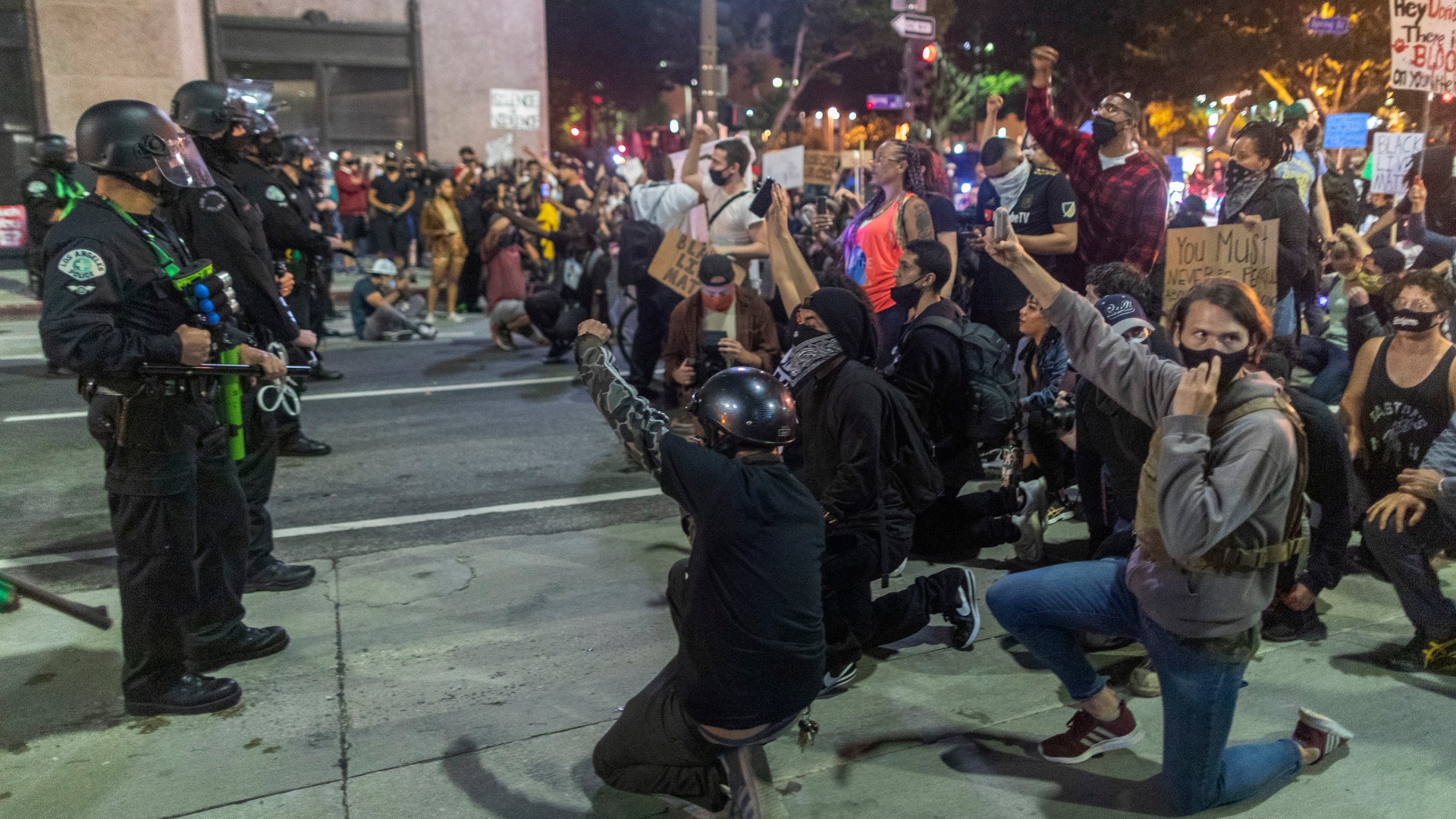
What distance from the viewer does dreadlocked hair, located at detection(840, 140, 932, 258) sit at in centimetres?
686

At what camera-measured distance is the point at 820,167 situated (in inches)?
429

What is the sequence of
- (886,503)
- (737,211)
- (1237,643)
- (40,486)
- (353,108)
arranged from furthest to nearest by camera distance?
(353,108)
(737,211)
(40,486)
(886,503)
(1237,643)

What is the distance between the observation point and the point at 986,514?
566cm

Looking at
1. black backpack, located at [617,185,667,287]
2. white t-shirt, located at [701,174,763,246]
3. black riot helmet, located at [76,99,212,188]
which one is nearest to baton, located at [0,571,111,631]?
black riot helmet, located at [76,99,212,188]

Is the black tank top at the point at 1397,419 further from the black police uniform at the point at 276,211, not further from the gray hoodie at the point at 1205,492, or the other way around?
the black police uniform at the point at 276,211

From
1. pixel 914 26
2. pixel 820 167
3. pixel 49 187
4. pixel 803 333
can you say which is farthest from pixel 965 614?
pixel 914 26

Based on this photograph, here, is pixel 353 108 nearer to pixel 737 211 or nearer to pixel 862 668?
pixel 737 211

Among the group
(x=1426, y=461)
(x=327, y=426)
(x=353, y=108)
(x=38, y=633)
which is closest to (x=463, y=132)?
(x=353, y=108)

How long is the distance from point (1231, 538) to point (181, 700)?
11.7 feet

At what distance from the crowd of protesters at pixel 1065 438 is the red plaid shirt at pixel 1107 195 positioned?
0.06ft

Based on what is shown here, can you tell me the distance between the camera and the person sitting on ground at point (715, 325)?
711 centimetres

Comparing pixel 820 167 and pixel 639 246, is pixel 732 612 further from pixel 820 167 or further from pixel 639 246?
pixel 820 167

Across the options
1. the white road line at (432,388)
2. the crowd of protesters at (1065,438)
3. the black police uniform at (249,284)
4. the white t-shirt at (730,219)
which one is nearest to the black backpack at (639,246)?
the crowd of protesters at (1065,438)

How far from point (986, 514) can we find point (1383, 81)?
29.2 meters
